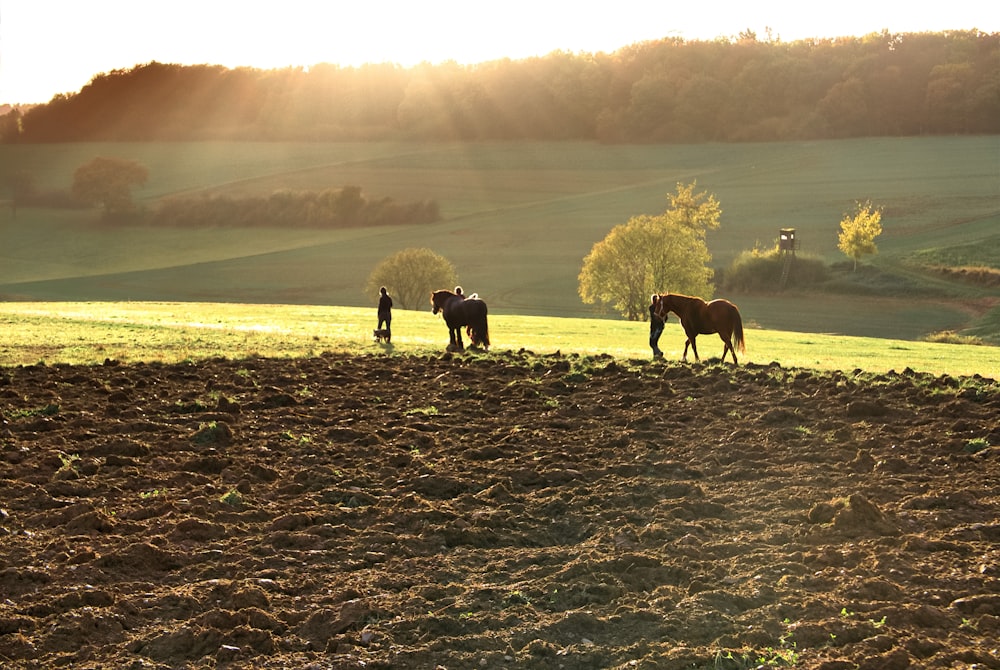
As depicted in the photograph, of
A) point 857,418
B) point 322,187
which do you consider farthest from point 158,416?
→ point 322,187

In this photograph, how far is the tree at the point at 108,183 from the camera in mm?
128250

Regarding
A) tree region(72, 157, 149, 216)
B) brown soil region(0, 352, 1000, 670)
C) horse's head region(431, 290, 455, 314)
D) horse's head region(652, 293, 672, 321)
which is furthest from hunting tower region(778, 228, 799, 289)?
tree region(72, 157, 149, 216)

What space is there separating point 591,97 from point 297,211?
43.4 meters

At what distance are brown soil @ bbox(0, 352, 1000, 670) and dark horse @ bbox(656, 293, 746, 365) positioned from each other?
395cm

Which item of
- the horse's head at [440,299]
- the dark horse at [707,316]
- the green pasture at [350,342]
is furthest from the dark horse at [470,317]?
the dark horse at [707,316]

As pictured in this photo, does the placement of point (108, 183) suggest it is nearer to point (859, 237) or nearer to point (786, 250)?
point (786, 250)

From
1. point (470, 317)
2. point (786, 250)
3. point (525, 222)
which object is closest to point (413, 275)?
point (786, 250)

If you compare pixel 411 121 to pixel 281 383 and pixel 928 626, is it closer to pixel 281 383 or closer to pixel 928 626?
pixel 281 383

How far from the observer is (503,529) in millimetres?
12328

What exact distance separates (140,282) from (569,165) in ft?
193

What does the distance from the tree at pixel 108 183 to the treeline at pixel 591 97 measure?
2177 cm

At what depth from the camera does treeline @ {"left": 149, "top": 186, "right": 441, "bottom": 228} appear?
401 feet

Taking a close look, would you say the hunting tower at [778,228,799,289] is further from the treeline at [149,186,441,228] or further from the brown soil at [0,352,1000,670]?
the brown soil at [0,352,1000,670]

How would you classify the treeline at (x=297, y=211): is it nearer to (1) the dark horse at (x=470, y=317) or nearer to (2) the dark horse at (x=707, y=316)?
(1) the dark horse at (x=470, y=317)
